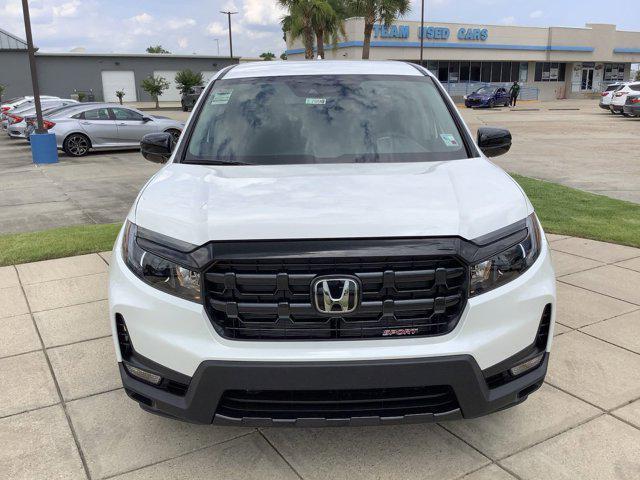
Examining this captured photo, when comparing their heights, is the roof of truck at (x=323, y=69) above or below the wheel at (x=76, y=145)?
above

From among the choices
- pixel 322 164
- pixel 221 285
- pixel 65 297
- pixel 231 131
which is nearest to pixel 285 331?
pixel 221 285

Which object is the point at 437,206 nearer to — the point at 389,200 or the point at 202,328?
the point at 389,200

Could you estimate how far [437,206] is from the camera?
254 cm

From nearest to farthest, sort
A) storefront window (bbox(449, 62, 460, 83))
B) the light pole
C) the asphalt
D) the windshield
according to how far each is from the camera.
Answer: the windshield → the asphalt → the light pole → storefront window (bbox(449, 62, 460, 83))

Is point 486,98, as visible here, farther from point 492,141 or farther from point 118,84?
point 492,141

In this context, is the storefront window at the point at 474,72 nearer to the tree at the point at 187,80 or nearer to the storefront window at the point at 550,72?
the storefront window at the point at 550,72

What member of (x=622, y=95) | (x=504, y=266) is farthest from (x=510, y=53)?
(x=504, y=266)

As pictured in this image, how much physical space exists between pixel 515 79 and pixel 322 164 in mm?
56851

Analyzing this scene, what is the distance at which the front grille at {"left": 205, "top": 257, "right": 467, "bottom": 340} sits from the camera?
7.72 ft

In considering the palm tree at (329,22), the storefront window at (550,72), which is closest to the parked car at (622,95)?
the palm tree at (329,22)

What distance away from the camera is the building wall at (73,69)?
52.6 meters

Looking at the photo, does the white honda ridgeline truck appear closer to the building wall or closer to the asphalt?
the asphalt

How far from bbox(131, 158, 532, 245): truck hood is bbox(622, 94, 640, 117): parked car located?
1167 inches

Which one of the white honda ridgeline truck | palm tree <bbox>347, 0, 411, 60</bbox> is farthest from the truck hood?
palm tree <bbox>347, 0, 411, 60</bbox>
